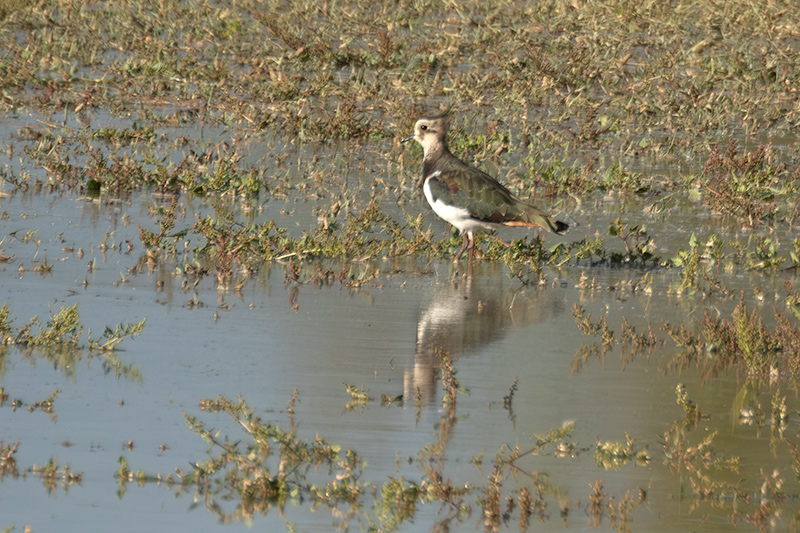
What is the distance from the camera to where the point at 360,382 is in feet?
23.7

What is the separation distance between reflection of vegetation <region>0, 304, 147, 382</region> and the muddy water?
67 mm

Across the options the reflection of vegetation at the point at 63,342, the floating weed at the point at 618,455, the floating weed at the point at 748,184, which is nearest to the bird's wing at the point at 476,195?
the floating weed at the point at 748,184

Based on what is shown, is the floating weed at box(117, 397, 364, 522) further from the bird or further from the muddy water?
the bird

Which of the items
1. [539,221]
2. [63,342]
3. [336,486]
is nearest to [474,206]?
[539,221]

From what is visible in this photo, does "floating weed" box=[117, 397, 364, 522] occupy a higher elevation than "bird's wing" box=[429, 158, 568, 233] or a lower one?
lower

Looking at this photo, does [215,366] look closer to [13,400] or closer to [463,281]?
[13,400]

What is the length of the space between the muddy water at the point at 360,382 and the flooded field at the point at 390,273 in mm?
24

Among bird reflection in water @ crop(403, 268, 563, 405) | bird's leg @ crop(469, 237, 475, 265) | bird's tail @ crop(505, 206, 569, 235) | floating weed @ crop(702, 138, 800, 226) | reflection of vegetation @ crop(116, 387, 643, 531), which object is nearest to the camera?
reflection of vegetation @ crop(116, 387, 643, 531)

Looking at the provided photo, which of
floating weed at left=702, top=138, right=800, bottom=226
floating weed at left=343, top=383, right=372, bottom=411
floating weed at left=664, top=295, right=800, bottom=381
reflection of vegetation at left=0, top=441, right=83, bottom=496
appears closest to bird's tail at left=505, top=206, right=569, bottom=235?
floating weed at left=664, top=295, right=800, bottom=381

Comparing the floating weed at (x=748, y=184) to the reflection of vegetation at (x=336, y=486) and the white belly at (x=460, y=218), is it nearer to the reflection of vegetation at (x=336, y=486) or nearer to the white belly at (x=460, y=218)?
the white belly at (x=460, y=218)

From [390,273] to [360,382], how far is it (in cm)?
250

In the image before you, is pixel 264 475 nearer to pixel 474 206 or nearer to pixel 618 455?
pixel 618 455

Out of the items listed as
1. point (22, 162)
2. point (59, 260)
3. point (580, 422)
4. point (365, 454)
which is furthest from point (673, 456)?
point (22, 162)

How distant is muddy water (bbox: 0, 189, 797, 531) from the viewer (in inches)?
226
